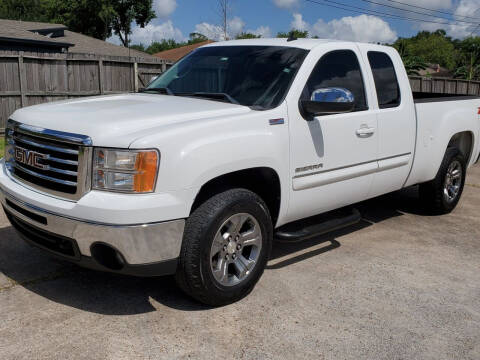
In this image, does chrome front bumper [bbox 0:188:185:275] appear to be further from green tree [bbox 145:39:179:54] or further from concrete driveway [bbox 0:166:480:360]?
green tree [bbox 145:39:179:54]

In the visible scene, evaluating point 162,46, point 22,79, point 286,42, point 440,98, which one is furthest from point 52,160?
point 162,46

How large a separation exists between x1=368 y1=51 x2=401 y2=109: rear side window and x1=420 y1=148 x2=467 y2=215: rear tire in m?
1.32

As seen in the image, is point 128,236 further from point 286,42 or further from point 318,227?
point 286,42

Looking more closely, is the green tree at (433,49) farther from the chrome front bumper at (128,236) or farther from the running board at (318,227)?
the chrome front bumper at (128,236)

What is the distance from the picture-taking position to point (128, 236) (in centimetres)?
328

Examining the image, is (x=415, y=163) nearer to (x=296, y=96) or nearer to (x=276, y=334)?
(x=296, y=96)

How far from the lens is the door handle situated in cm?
477

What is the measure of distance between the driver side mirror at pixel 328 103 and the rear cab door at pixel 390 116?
0.60 m

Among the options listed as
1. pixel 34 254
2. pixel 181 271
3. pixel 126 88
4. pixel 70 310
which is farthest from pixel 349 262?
pixel 126 88

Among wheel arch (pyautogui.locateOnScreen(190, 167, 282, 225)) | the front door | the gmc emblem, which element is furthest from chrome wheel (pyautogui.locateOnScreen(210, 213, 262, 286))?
the gmc emblem

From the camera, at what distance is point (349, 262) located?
491cm

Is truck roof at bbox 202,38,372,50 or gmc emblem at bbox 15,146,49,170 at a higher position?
truck roof at bbox 202,38,372,50

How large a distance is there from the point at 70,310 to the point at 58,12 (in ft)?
174

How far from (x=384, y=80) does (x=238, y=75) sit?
1.58 metres
